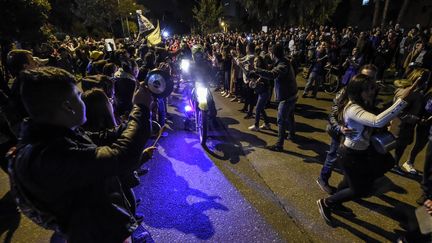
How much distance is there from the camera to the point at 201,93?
221 inches

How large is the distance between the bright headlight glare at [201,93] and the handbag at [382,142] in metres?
3.41

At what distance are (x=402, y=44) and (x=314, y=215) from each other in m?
13.0

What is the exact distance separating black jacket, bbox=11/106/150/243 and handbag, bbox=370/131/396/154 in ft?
8.17

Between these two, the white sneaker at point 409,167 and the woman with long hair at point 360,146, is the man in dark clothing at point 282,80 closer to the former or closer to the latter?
the woman with long hair at point 360,146

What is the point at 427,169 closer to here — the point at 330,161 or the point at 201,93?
the point at 330,161

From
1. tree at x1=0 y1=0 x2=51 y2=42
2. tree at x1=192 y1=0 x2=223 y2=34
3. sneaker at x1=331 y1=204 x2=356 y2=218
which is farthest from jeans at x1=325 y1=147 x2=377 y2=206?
tree at x1=192 y1=0 x2=223 y2=34

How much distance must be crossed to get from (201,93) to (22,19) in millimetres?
11154

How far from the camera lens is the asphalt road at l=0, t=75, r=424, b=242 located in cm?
317

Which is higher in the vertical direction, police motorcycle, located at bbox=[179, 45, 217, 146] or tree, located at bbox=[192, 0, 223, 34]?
tree, located at bbox=[192, 0, 223, 34]

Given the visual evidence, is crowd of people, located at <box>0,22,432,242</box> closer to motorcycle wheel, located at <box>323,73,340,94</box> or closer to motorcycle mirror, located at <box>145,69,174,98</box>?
motorcycle mirror, located at <box>145,69,174,98</box>

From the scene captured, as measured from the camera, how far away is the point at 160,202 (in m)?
3.82

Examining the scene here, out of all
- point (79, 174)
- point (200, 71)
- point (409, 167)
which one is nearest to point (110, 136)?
point (79, 174)

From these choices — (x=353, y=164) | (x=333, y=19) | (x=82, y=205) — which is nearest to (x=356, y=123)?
(x=353, y=164)

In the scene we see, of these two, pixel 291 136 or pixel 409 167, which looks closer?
pixel 409 167
